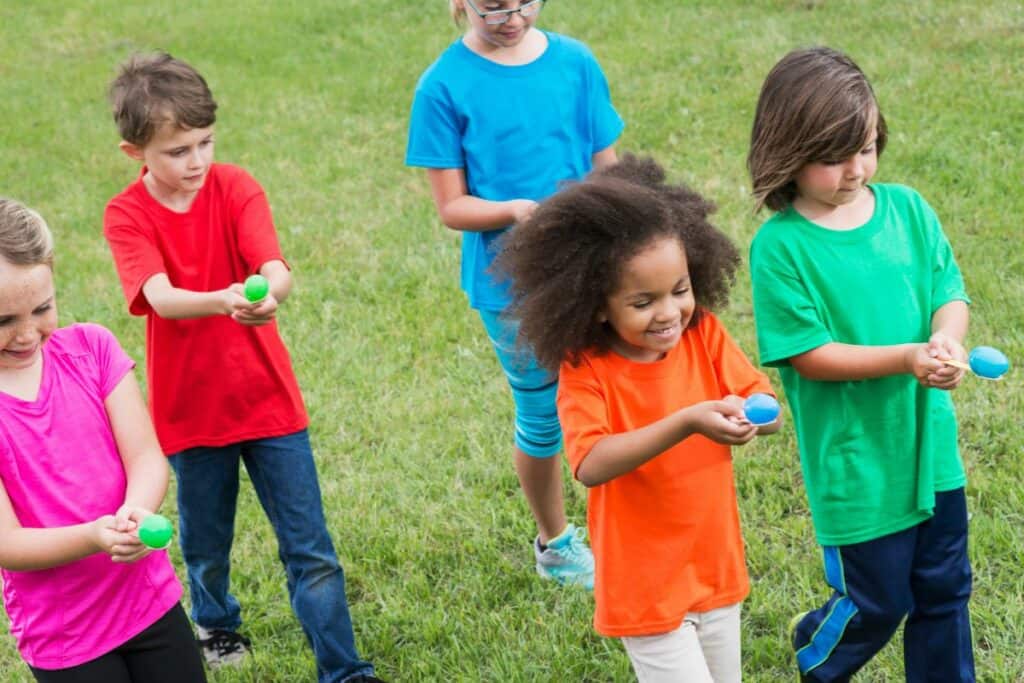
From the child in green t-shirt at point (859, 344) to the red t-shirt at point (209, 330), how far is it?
133 cm

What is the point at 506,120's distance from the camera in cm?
351

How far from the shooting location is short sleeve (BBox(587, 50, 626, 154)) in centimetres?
362

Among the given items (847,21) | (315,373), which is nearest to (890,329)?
(315,373)

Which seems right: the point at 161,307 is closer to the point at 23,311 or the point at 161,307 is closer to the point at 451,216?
the point at 23,311

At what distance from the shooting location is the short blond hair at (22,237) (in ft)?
8.67

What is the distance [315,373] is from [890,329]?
341cm

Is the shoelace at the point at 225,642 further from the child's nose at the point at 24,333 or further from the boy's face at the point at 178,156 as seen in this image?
the child's nose at the point at 24,333

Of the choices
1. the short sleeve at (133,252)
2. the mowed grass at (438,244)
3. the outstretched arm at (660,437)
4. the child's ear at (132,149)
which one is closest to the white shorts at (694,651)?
the outstretched arm at (660,437)

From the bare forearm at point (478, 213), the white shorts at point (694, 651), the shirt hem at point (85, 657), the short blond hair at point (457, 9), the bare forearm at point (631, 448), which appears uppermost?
the short blond hair at point (457, 9)

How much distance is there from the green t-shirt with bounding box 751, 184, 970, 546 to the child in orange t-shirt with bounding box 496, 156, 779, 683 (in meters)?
0.14

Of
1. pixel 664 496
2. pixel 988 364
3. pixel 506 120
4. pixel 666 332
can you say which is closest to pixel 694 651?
pixel 664 496

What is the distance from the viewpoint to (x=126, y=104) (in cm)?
329

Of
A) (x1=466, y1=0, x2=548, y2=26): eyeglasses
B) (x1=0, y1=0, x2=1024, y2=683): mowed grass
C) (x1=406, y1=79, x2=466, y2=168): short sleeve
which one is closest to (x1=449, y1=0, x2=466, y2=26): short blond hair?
(x1=466, y1=0, x2=548, y2=26): eyeglasses

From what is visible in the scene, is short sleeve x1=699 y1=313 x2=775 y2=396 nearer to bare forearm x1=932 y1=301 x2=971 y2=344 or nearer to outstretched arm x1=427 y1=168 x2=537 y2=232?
bare forearm x1=932 y1=301 x2=971 y2=344
